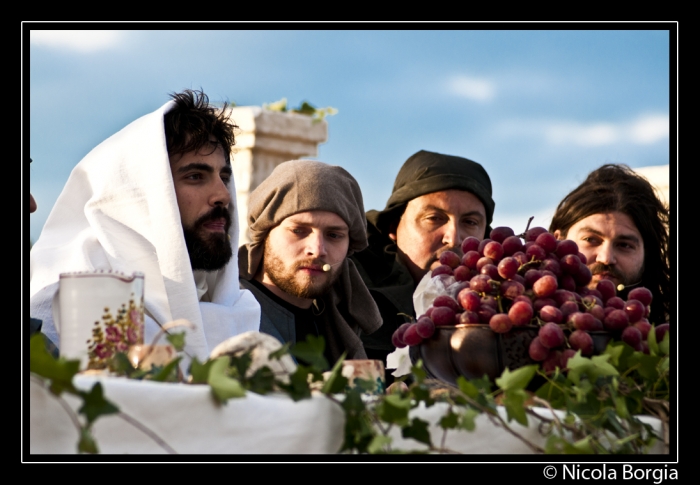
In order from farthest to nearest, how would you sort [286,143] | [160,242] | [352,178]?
1. [286,143]
2. [352,178]
3. [160,242]

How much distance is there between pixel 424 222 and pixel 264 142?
308cm

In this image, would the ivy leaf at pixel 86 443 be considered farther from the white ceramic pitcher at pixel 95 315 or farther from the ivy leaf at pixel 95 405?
the white ceramic pitcher at pixel 95 315

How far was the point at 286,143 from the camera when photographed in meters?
7.86

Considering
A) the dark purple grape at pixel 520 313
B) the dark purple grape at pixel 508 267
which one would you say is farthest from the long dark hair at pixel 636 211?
the dark purple grape at pixel 520 313

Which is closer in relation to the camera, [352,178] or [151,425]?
[151,425]

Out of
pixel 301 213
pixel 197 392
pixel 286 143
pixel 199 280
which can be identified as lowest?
pixel 197 392

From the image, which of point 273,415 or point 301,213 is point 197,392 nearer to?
point 273,415

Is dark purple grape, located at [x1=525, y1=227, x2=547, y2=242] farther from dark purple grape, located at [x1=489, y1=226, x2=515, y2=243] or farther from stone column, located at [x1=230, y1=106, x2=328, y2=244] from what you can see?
stone column, located at [x1=230, y1=106, x2=328, y2=244]

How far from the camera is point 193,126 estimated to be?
12.7ft

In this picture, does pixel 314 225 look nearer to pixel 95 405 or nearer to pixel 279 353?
pixel 279 353

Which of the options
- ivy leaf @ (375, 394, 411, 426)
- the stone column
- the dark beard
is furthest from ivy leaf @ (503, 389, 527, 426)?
the stone column

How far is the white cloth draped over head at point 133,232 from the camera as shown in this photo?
3.12 meters
